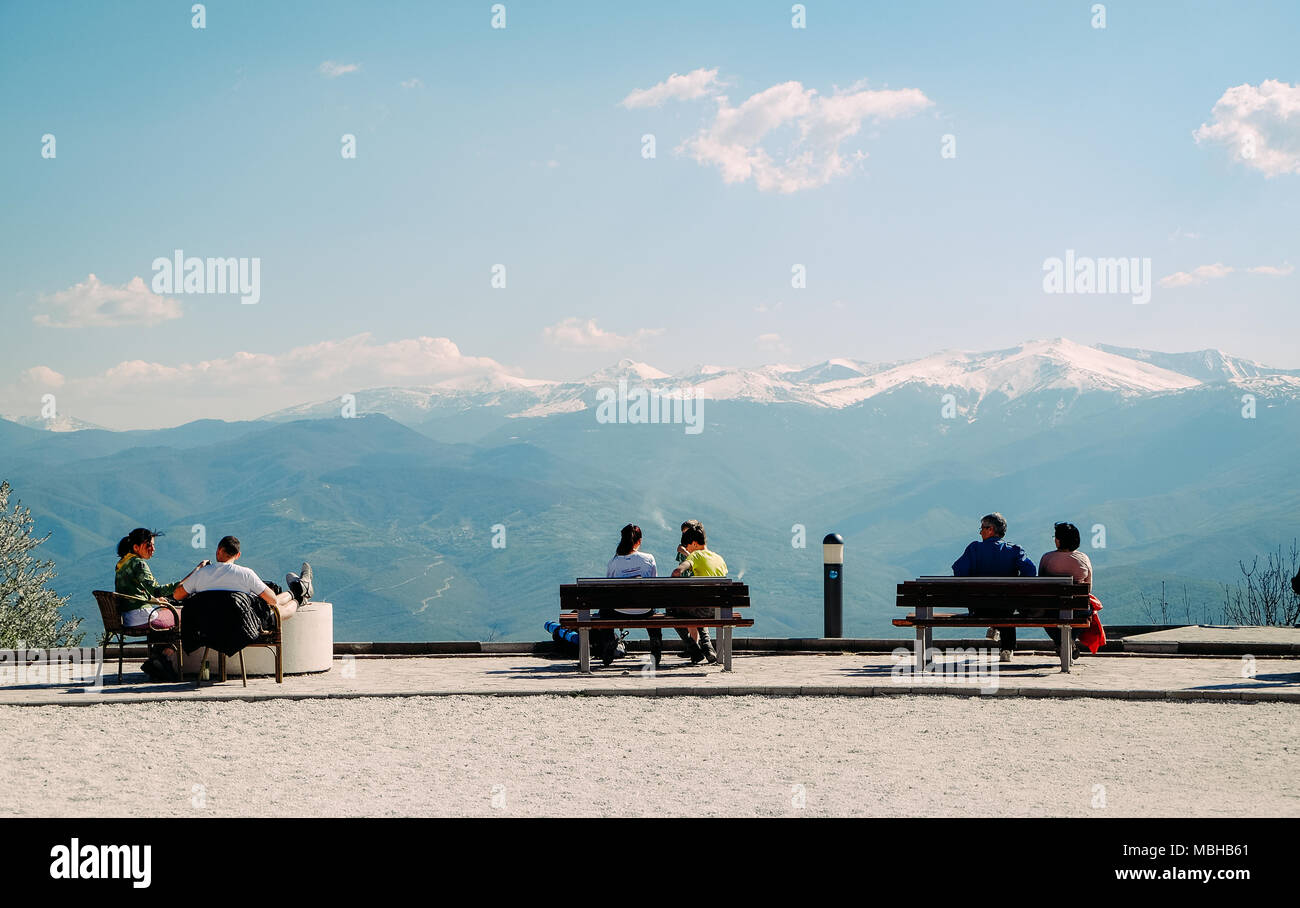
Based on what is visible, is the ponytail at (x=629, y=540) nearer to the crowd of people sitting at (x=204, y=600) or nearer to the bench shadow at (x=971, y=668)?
the bench shadow at (x=971, y=668)

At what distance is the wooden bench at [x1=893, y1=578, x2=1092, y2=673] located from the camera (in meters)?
12.4

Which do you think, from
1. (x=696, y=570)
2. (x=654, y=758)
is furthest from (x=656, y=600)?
(x=654, y=758)

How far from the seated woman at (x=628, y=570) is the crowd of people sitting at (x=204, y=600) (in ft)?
9.64

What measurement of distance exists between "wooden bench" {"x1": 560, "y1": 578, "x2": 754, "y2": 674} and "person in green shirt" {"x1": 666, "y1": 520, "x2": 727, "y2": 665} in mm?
302

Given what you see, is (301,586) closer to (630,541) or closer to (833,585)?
(630,541)

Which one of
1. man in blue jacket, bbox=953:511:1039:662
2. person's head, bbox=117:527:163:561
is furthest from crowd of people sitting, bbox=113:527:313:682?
man in blue jacket, bbox=953:511:1039:662

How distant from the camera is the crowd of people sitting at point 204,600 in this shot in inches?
460

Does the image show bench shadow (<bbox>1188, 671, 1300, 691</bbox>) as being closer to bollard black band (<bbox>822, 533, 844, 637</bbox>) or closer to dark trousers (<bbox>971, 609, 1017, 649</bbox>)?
dark trousers (<bbox>971, 609, 1017, 649</bbox>)

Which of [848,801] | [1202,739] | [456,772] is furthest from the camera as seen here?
[1202,739]

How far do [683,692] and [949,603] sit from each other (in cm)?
295

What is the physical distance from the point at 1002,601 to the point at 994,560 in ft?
2.28

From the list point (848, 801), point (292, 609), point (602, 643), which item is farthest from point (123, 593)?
point (848, 801)

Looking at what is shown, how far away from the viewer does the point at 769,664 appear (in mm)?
13625
